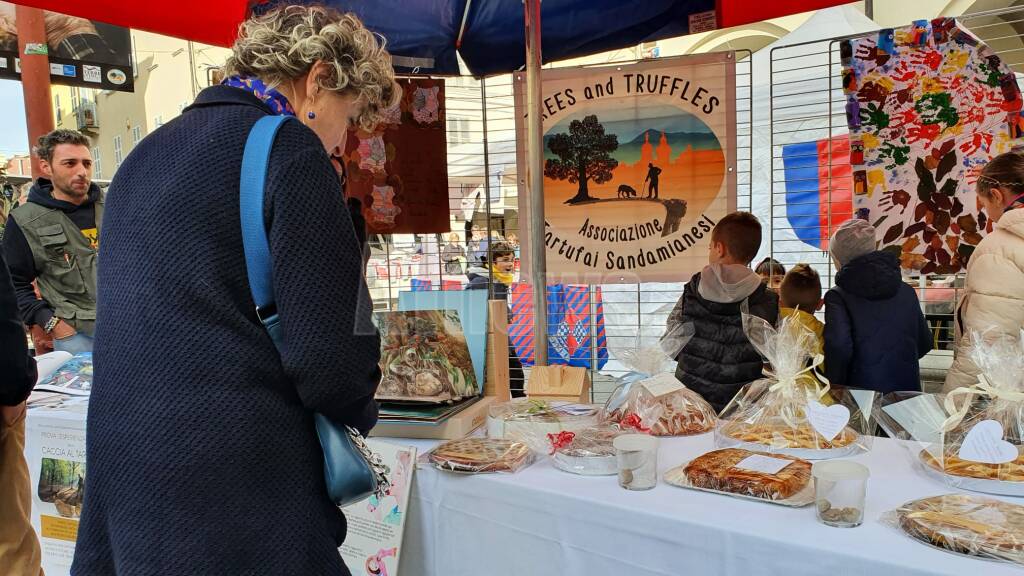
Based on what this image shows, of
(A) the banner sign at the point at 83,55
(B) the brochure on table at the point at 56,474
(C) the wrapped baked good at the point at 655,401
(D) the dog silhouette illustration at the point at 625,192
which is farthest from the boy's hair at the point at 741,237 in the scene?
(A) the banner sign at the point at 83,55

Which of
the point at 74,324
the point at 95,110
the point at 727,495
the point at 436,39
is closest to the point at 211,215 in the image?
the point at 727,495

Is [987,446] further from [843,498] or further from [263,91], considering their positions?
[263,91]

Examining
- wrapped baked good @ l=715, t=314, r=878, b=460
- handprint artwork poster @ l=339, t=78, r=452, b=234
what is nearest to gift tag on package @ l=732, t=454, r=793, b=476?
wrapped baked good @ l=715, t=314, r=878, b=460

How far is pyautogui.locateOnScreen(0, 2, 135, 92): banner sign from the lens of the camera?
245 inches

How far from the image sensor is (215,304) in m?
0.98

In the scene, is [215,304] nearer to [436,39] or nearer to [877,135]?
[436,39]

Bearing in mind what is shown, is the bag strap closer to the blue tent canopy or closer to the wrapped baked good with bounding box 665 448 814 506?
the wrapped baked good with bounding box 665 448 814 506

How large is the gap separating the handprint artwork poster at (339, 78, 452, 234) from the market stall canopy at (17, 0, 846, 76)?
191 mm

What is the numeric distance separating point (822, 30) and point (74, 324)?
16.9 feet

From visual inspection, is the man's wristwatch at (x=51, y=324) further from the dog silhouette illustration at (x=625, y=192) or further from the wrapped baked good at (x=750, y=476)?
the wrapped baked good at (x=750, y=476)

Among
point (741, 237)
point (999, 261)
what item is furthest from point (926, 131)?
point (741, 237)

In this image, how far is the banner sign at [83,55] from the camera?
6219mm

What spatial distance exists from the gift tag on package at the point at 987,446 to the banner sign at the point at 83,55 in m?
7.10

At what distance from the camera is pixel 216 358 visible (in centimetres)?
98
